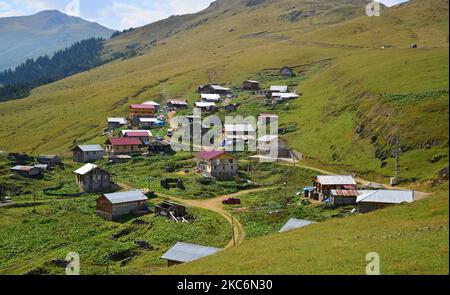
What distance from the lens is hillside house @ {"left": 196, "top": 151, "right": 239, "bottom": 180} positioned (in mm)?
85312

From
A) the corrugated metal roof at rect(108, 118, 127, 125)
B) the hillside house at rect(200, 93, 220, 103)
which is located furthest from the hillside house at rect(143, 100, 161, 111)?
the hillside house at rect(200, 93, 220, 103)

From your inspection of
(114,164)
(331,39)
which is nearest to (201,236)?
(114,164)

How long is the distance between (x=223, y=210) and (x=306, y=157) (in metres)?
27.0

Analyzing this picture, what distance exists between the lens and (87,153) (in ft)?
348

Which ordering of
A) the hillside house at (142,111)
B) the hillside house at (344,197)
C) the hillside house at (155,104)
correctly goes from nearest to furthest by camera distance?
the hillside house at (344,197)
the hillside house at (142,111)
the hillside house at (155,104)

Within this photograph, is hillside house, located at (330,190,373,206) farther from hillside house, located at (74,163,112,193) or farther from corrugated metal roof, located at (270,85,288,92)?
corrugated metal roof, located at (270,85,288,92)

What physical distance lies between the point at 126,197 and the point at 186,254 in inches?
1112

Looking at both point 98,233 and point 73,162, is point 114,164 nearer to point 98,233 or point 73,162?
point 73,162

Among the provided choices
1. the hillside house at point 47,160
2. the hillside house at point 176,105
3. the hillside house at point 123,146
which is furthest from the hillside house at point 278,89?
the hillside house at point 47,160

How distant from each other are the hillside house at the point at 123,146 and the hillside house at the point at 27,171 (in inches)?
797

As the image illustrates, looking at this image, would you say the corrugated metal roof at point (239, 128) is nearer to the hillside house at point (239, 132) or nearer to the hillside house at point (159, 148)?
the hillside house at point (239, 132)

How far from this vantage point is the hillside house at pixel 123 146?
4220 inches

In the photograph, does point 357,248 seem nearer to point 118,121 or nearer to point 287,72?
point 118,121

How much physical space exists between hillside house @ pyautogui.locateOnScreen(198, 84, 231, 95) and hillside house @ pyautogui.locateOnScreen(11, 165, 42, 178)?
74200 millimetres
